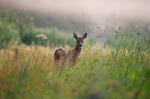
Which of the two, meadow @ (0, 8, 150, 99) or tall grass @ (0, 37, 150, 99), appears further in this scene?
meadow @ (0, 8, 150, 99)

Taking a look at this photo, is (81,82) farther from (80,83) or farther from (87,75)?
(87,75)

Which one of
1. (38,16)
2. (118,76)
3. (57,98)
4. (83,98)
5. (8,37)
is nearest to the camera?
(83,98)

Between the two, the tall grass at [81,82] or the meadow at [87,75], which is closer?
the tall grass at [81,82]

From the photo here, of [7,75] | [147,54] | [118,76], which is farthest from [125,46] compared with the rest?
[7,75]

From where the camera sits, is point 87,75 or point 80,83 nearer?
point 80,83

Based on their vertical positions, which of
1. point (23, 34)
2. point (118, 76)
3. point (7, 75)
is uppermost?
point (7, 75)

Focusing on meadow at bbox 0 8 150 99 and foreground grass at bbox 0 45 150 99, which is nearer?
foreground grass at bbox 0 45 150 99

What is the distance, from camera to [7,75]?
260 centimetres

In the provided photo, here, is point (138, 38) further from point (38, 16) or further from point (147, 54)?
point (38, 16)

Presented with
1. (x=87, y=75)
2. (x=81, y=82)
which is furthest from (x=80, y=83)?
(x=87, y=75)

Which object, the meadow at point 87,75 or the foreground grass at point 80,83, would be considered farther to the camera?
the meadow at point 87,75

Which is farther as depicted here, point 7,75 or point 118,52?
point 118,52

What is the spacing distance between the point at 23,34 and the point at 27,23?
5.75 ft

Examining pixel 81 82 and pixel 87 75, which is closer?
pixel 81 82
